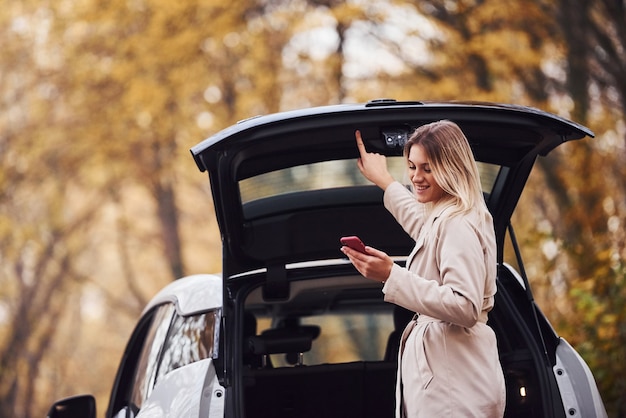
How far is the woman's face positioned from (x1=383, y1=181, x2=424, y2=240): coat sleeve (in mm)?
420

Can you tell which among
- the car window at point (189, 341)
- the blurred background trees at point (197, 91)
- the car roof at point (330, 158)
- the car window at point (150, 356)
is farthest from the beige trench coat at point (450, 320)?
the blurred background trees at point (197, 91)

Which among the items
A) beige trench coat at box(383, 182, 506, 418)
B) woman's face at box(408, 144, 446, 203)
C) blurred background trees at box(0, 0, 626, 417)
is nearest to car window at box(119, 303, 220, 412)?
Result: beige trench coat at box(383, 182, 506, 418)

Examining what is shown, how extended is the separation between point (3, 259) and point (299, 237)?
14673mm

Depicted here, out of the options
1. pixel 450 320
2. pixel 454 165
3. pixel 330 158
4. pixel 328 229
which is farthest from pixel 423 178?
pixel 328 229

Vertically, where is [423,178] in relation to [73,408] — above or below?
above

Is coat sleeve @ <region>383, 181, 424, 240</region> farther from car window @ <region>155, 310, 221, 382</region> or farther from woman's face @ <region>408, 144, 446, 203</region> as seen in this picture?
car window @ <region>155, 310, 221, 382</region>

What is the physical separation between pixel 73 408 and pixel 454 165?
2.25 meters

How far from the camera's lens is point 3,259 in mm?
18031

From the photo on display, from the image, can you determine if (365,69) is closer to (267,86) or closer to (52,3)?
(267,86)

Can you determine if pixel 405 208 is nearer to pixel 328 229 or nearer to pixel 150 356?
pixel 328 229

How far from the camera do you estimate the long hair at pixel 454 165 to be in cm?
312

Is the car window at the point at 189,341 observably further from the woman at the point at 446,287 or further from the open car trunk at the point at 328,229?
the woman at the point at 446,287

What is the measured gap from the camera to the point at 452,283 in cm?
298

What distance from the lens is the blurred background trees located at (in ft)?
42.6
